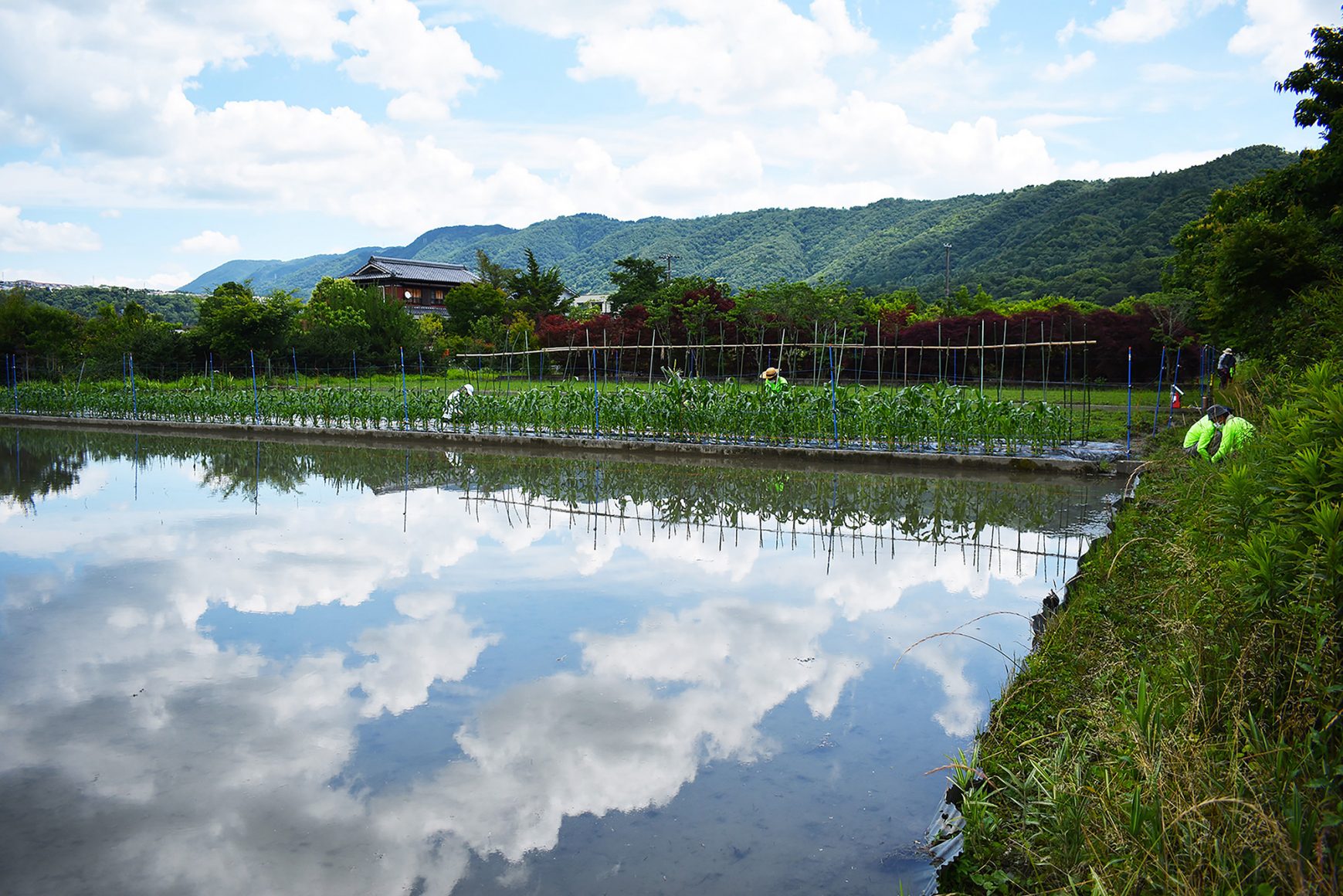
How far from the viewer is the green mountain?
125 ft

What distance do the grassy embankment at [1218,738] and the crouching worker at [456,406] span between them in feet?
51.6

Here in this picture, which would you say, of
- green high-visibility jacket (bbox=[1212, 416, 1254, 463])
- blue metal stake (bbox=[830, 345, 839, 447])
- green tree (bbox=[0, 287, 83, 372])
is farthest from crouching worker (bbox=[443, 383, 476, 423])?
green tree (bbox=[0, 287, 83, 372])

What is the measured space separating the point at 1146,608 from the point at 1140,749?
8.02 ft

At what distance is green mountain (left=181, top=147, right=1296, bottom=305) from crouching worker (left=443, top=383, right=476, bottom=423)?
26.3 meters

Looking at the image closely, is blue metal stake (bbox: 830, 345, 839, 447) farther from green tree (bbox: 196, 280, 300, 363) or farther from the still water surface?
green tree (bbox: 196, 280, 300, 363)

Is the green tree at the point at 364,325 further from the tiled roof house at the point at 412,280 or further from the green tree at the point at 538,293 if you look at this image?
the tiled roof house at the point at 412,280

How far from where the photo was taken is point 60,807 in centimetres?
404

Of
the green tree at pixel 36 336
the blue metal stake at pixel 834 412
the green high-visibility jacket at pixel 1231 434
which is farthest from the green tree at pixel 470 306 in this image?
the green high-visibility jacket at pixel 1231 434

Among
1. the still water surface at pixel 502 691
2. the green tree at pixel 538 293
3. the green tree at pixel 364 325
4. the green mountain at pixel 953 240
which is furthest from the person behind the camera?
the green tree at pixel 538 293

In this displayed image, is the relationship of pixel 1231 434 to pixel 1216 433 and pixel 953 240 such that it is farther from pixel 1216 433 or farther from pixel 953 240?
pixel 953 240

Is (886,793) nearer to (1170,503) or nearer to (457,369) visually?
(1170,503)

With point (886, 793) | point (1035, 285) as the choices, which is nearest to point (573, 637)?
point (886, 793)

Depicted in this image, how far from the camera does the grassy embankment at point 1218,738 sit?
258 cm

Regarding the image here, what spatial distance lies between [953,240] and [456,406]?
39607mm
